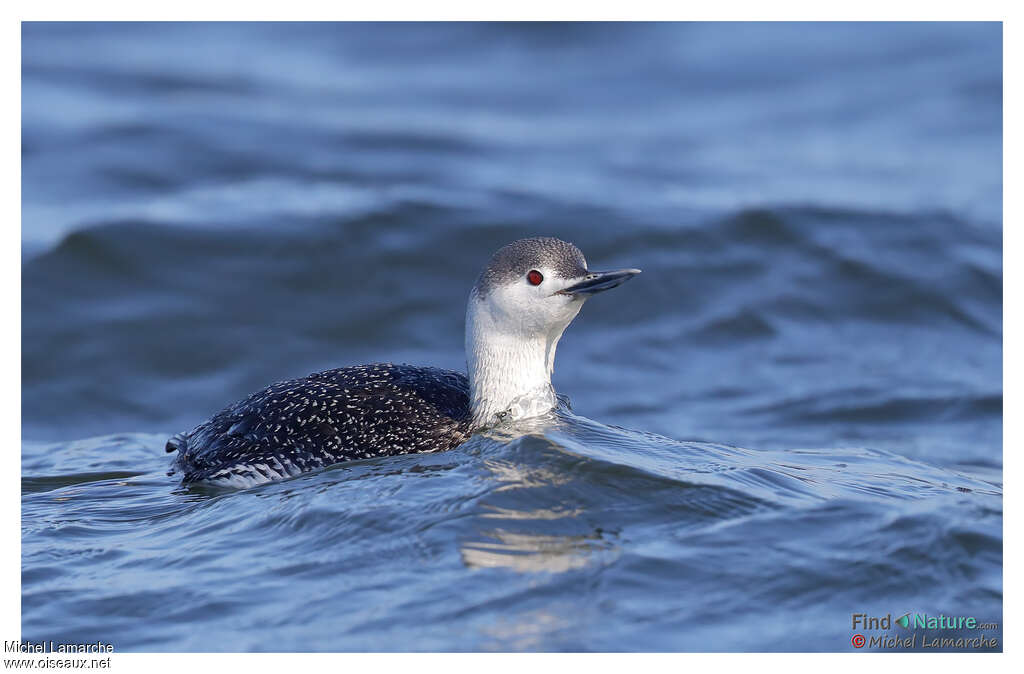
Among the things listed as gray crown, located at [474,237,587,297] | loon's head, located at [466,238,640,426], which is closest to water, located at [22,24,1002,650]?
loon's head, located at [466,238,640,426]

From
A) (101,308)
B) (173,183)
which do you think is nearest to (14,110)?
(101,308)

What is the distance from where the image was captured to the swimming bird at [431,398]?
6.45 meters

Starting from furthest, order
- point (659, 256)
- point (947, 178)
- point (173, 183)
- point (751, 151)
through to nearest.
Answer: point (751, 151) → point (947, 178) → point (173, 183) → point (659, 256)

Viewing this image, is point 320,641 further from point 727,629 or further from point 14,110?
point 14,110

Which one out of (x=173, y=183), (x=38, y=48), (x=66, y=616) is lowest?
(x=66, y=616)

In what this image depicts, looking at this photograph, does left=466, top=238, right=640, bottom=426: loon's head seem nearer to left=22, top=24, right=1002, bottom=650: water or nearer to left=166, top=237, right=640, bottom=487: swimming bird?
left=166, top=237, right=640, bottom=487: swimming bird

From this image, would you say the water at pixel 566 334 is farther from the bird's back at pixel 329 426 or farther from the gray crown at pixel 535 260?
the gray crown at pixel 535 260

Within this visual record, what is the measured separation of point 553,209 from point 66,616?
362 inches

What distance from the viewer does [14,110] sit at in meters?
6.55

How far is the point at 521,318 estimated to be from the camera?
21.6 ft

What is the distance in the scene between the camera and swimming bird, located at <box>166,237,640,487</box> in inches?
254

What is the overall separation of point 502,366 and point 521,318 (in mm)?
314

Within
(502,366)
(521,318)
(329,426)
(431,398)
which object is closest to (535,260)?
(521,318)

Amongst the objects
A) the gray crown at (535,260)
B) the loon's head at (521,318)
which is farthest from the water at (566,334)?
the gray crown at (535,260)
